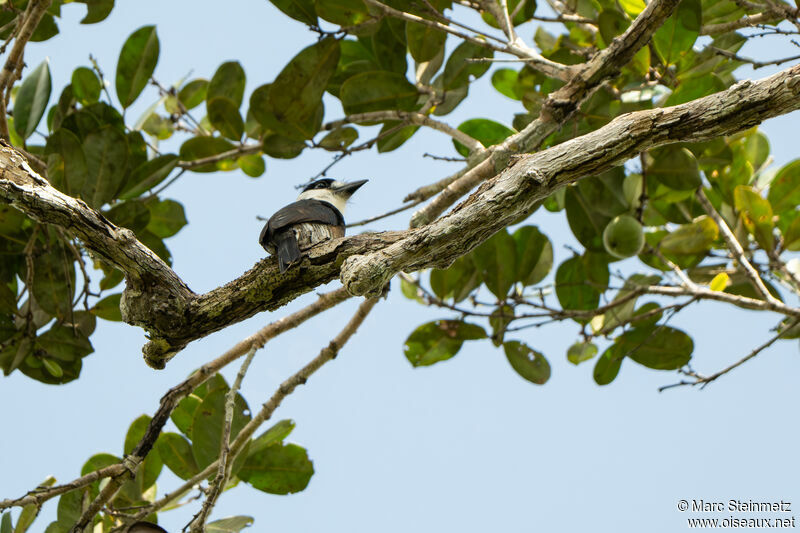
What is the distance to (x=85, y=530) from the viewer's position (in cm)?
287

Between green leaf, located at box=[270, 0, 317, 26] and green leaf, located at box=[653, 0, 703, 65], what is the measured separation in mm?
1519

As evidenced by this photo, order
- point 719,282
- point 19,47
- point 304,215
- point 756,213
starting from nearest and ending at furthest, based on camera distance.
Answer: point 304,215 < point 19,47 < point 719,282 < point 756,213

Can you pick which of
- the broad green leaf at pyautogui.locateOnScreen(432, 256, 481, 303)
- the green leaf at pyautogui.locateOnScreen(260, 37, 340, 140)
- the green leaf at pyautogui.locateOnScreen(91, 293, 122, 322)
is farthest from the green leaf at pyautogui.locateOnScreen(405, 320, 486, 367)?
the green leaf at pyautogui.locateOnScreen(91, 293, 122, 322)

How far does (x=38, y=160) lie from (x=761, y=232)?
3.35 meters

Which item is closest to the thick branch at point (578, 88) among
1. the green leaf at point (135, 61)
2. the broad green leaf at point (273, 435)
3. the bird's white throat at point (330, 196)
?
the broad green leaf at point (273, 435)

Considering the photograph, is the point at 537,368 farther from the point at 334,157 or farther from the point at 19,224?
the point at 19,224

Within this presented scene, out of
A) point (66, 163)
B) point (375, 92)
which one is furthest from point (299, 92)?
point (66, 163)

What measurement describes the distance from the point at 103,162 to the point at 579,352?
274 centimetres

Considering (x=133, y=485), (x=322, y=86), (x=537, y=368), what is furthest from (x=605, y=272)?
(x=133, y=485)

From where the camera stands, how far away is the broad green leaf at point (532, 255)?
12.8 feet

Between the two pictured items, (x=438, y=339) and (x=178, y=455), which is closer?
(x=178, y=455)

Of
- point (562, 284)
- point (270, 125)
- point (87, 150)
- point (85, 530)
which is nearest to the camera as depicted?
point (85, 530)

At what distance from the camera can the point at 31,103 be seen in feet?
11.5

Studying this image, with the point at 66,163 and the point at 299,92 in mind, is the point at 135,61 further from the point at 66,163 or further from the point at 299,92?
the point at 299,92
